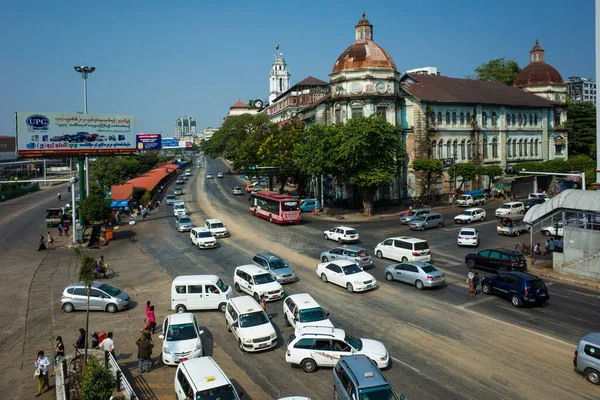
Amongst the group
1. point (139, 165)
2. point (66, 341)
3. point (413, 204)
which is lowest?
point (66, 341)

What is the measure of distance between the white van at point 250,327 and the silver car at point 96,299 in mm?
7101

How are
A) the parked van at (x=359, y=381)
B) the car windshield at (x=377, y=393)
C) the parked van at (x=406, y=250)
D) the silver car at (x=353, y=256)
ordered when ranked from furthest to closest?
the parked van at (x=406, y=250) → the silver car at (x=353, y=256) → the parked van at (x=359, y=381) → the car windshield at (x=377, y=393)

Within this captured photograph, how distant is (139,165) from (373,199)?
6834 centimetres

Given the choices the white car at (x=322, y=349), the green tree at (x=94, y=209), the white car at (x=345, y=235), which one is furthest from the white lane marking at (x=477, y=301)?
the green tree at (x=94, y=209)

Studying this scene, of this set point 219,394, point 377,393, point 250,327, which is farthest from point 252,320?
point 377,393

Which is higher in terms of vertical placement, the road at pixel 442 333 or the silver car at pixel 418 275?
the silver car at pixel 418 275

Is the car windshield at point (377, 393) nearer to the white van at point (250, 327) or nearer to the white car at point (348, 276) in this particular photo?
the white van at point (250, 327)

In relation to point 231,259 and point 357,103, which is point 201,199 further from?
point 231,259

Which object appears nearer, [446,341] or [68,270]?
[446,341]

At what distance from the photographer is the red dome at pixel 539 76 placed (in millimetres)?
77812

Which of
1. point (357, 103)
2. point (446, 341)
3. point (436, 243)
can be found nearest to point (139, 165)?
point (357, 103)

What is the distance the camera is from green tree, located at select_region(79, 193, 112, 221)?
41125 millimetres

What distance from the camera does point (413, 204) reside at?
59.0 metres

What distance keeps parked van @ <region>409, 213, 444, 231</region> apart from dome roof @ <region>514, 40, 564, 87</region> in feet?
163
